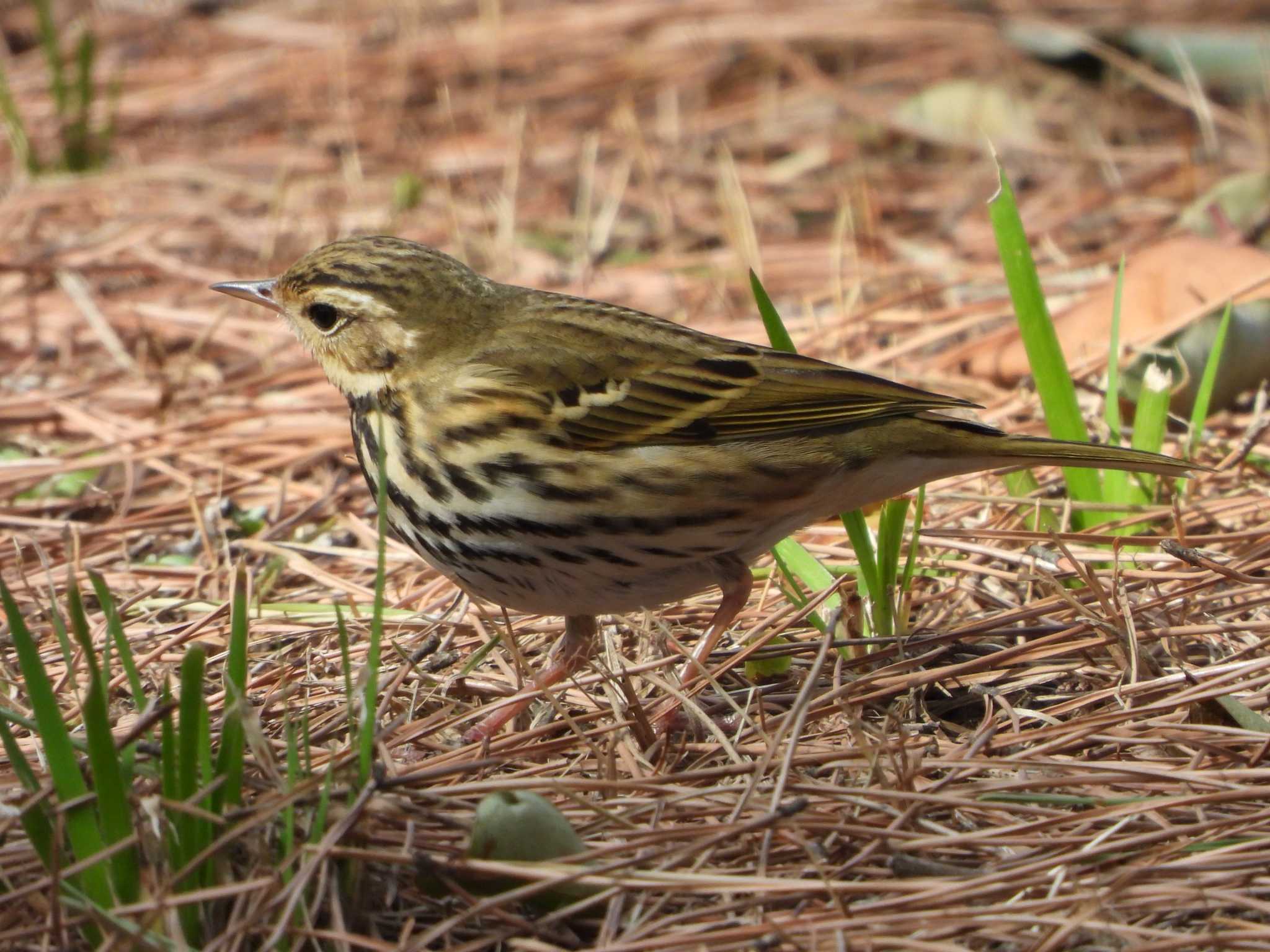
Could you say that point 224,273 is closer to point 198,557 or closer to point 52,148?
point 52,148

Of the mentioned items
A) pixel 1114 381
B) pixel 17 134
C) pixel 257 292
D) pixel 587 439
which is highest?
pixel 17 134

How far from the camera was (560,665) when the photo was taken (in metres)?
3.80

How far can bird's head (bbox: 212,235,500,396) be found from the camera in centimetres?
394

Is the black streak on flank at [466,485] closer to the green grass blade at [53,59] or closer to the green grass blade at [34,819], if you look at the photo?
the green grass blade at [34,819]

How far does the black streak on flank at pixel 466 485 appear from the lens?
3.52 m

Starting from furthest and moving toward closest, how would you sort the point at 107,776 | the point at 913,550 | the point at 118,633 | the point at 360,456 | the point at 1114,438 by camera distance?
the point at 1114,438 < the point at 360,456 < the point at 913,550 < the point at 118,633 < the point at 107,776

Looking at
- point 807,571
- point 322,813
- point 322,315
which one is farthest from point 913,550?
point 322,813

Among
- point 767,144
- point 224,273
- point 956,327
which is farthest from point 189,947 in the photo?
point 767,144

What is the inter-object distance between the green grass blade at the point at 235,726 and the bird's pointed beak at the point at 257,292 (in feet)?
5.56

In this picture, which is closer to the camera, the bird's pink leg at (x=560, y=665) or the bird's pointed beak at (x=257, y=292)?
the bird's pink leg at (x=560, y=665)

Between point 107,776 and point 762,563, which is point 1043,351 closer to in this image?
point 762,563

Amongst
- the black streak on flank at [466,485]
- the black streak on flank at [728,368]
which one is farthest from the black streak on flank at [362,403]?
the black streak on flank at [728,368]

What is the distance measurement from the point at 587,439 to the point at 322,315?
0.89 m

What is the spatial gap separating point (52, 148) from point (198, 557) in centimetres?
441
